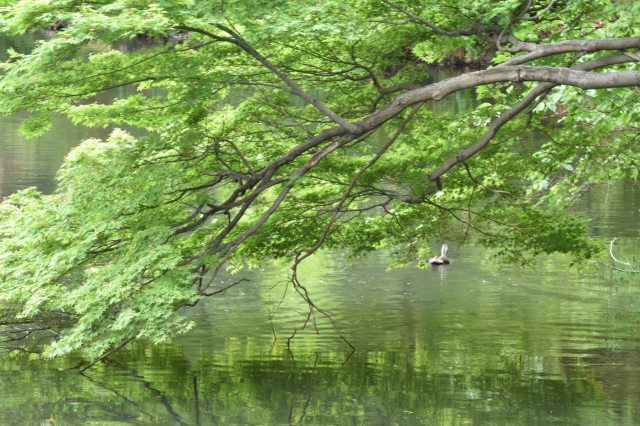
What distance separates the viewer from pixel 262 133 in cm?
1180

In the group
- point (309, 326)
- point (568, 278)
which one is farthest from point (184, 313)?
point (568, 278)

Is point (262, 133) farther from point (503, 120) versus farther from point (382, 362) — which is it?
point (382, 362)

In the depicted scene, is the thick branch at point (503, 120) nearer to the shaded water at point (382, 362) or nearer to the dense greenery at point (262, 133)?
the dense greenery at point (262, 133)

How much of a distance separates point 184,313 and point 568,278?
7.35 meters

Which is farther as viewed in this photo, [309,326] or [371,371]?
[309,326]

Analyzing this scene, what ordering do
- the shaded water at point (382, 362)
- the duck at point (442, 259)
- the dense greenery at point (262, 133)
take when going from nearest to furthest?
the dense greenery at point (262, 133) < the shaded water at point (382, 362) < the duck at point (442, 259)

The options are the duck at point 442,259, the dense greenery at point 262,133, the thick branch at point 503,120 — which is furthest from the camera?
the duck at point 442,259

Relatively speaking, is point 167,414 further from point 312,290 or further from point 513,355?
point 312,290

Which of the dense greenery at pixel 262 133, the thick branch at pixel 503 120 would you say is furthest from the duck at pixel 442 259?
the thick branch at pixel 503 120

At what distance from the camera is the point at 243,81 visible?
1016 centimetres

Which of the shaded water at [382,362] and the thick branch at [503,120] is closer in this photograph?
the thick branch at [503,120]

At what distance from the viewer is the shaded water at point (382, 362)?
10.3m

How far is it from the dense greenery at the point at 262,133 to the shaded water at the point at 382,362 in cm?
90

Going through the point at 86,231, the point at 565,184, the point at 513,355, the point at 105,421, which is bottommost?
the point at 105,421
